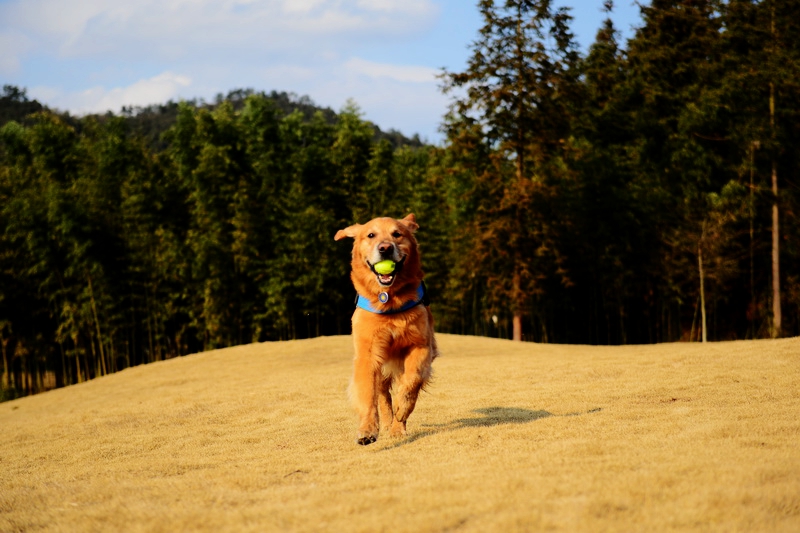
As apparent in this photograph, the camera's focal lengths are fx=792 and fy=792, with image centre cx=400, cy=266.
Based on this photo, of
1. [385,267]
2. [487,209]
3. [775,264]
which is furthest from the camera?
[487,209]

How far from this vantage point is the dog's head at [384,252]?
247 inches

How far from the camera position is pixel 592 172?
3300 centimetres

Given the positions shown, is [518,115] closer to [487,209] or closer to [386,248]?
[487,209]

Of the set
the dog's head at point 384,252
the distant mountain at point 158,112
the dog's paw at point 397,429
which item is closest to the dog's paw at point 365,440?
the dog's paw at point 397,429

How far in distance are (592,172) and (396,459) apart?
2892 centimetres

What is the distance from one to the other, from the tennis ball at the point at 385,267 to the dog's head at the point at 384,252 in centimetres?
2

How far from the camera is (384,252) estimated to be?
6.22 m

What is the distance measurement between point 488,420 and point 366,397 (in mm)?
2056

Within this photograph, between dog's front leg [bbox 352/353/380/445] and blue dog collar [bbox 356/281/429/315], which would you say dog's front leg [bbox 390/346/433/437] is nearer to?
dog's front leg [bbox 352/353/380/445]

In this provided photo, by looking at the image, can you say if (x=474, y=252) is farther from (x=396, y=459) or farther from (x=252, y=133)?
(x=396, y=459)

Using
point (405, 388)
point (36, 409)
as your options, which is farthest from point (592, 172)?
point (405, 388)

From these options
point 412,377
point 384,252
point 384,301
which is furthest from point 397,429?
point 384,252

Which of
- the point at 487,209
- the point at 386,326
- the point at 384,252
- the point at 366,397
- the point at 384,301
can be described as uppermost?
the point at 487,209

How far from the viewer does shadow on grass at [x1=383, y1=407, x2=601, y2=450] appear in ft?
22.8
